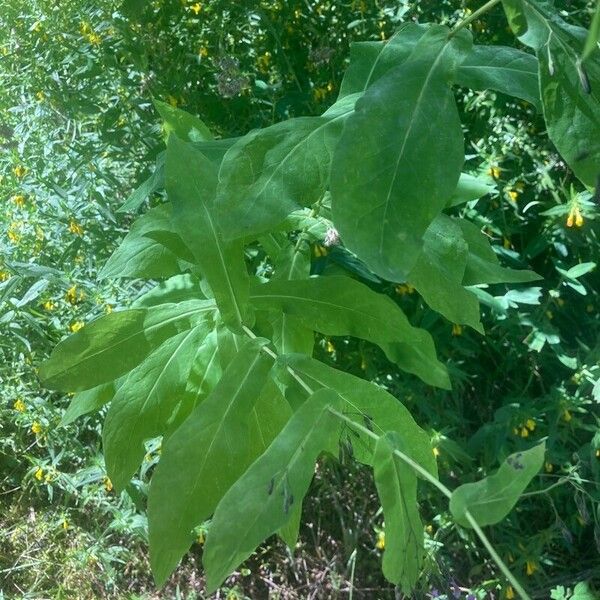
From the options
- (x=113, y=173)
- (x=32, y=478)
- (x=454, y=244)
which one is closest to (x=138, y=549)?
(x=32, y=478)

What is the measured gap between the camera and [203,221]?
1005 millimetres

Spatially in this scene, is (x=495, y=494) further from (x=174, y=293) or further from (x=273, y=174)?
(x=174, y=293)

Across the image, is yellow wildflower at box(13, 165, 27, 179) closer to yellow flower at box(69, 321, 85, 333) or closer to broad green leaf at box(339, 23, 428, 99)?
yellow flower at box(69, 321, 85, 333)

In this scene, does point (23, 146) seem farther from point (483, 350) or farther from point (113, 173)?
point (483, 350)

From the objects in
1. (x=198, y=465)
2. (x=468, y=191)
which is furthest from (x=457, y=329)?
(x=198, y=465)

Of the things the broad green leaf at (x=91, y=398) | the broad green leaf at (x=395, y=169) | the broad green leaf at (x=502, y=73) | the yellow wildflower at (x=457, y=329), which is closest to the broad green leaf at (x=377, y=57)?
the broad green leaf at (x=502, y=73)

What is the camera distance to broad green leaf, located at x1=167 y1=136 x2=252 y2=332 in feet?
3.25

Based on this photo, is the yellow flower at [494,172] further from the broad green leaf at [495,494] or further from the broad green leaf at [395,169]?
the broad green leaf at [495,494]

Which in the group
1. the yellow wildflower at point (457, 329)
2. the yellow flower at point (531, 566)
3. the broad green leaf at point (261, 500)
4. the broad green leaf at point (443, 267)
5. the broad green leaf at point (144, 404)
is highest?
the broad green leaf at point (261, 500)

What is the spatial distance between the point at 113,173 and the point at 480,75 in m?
1.72

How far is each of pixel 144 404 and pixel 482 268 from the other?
0.45 m

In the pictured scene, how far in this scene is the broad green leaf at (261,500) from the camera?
0.67m

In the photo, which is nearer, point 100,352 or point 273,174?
point 273,174

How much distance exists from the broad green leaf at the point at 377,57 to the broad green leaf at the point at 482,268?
0.69 feet
